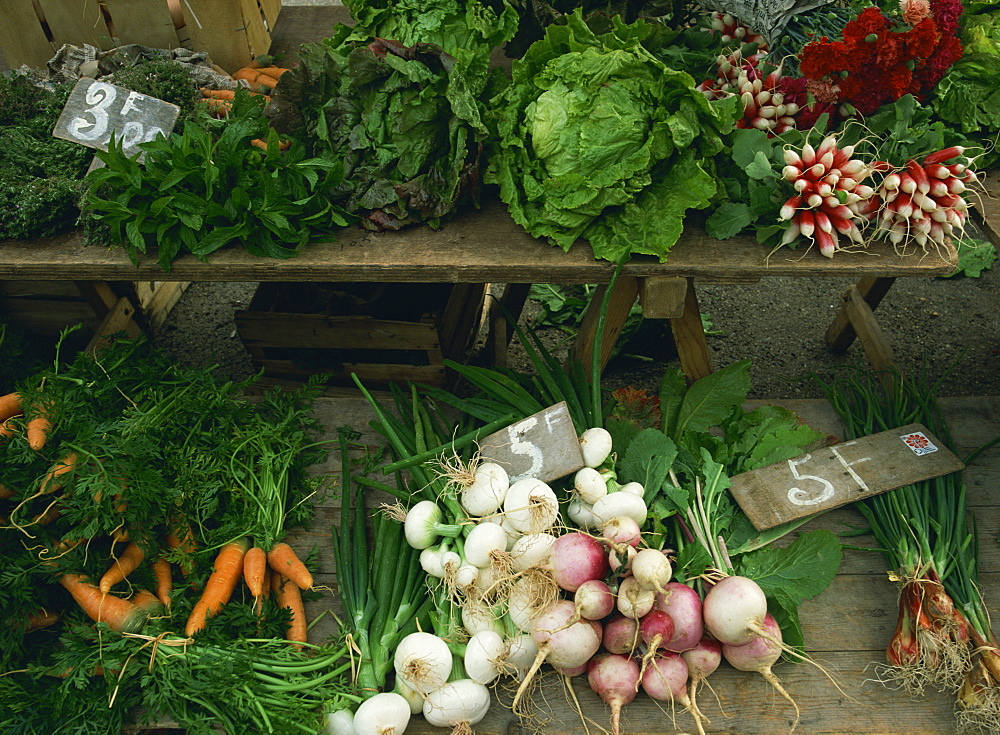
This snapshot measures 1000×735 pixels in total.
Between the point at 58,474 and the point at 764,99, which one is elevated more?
the point at 764,99

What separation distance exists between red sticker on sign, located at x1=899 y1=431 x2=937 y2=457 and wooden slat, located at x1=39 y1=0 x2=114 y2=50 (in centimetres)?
318

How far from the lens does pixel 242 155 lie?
1.89 meters

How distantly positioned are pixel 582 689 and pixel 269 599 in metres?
0.84

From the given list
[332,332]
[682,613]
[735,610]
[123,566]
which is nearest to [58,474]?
[123,566]

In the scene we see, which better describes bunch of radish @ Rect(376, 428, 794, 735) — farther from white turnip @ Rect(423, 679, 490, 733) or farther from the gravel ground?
the gravel ground

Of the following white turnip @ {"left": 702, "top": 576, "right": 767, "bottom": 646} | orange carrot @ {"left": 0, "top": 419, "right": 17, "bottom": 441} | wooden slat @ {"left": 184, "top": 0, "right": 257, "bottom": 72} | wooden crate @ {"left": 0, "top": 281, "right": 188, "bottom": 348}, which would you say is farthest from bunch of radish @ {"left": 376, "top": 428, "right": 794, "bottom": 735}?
wooden slat @ {"left": 184, "top": 0, "right": 257, "bottom": 72}

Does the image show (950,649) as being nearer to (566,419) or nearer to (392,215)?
(566,419)

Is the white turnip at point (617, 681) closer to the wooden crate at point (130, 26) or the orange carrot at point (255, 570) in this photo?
the orange carrot at point (255, 570)

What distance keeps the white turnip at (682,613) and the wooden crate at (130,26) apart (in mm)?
2598

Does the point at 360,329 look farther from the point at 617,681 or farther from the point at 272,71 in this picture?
the point at 617,681

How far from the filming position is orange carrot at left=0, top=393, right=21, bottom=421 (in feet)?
6.53

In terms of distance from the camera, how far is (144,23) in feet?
8.65

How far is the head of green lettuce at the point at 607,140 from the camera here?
1773 millimetres

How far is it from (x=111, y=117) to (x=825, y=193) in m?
2.12
